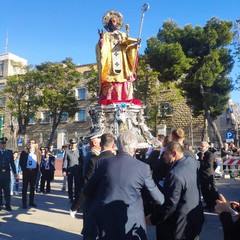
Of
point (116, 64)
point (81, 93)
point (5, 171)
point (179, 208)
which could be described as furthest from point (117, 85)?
point (81, 93)

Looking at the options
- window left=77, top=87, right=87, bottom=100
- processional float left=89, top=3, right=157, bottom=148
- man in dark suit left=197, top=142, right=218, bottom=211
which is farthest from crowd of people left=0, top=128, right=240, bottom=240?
window left=77, top=87, right=87, bottom=100

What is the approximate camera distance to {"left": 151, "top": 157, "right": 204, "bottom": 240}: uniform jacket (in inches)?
149

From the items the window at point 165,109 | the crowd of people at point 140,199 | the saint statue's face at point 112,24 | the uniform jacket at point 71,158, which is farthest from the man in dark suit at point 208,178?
the window at point 165,109

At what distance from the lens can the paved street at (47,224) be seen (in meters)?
6.27

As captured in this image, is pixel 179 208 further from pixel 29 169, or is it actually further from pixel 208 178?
pixel 29 169

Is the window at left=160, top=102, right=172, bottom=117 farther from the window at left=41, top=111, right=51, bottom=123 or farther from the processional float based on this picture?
the processional float

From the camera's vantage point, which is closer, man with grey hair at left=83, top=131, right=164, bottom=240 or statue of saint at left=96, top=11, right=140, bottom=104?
man with grey hair at left=83, top=131, right=164, bottom=240

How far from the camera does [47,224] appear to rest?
7.22 m

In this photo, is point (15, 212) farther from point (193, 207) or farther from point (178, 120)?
point (178, 120)

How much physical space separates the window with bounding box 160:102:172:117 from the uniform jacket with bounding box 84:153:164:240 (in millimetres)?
31818

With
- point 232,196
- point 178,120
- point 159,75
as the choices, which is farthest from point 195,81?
point 232,196

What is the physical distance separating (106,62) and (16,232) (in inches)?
420

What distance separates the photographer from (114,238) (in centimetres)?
331

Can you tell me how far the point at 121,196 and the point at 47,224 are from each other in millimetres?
4416
